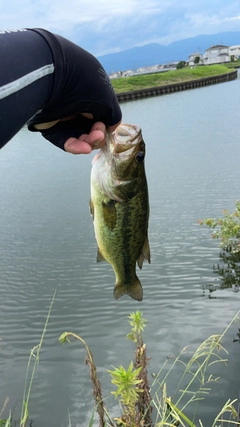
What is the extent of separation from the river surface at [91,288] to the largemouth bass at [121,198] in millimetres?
2077

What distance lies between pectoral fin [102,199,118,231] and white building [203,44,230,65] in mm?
97283

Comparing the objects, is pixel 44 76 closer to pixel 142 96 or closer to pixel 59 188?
pixel 59 188

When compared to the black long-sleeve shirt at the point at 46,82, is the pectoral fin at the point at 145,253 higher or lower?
lower

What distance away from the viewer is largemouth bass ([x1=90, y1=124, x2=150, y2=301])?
77.2 inches

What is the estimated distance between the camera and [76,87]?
4.42ft

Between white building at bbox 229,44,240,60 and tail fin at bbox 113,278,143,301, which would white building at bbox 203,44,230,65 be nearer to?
white building at bbox 229,44,240,60

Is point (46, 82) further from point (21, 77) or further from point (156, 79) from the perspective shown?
point (156, 79)

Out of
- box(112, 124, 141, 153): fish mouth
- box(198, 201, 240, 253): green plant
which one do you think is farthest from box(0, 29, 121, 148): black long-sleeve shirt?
box(198, 201, 240, 253): green plant

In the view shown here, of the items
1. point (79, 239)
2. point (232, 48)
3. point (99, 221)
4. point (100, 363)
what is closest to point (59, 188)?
point (79, 239)

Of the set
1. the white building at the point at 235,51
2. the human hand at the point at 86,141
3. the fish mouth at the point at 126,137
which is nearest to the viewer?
the human hand at the point at 86,141

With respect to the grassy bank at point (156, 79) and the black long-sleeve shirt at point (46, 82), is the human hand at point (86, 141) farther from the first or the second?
the grassy bank at point (156, 79)

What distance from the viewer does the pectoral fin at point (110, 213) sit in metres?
2.07

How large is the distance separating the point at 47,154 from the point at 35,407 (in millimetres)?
13728

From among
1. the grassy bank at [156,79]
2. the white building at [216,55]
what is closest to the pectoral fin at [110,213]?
the grassy bank at [156,79]
